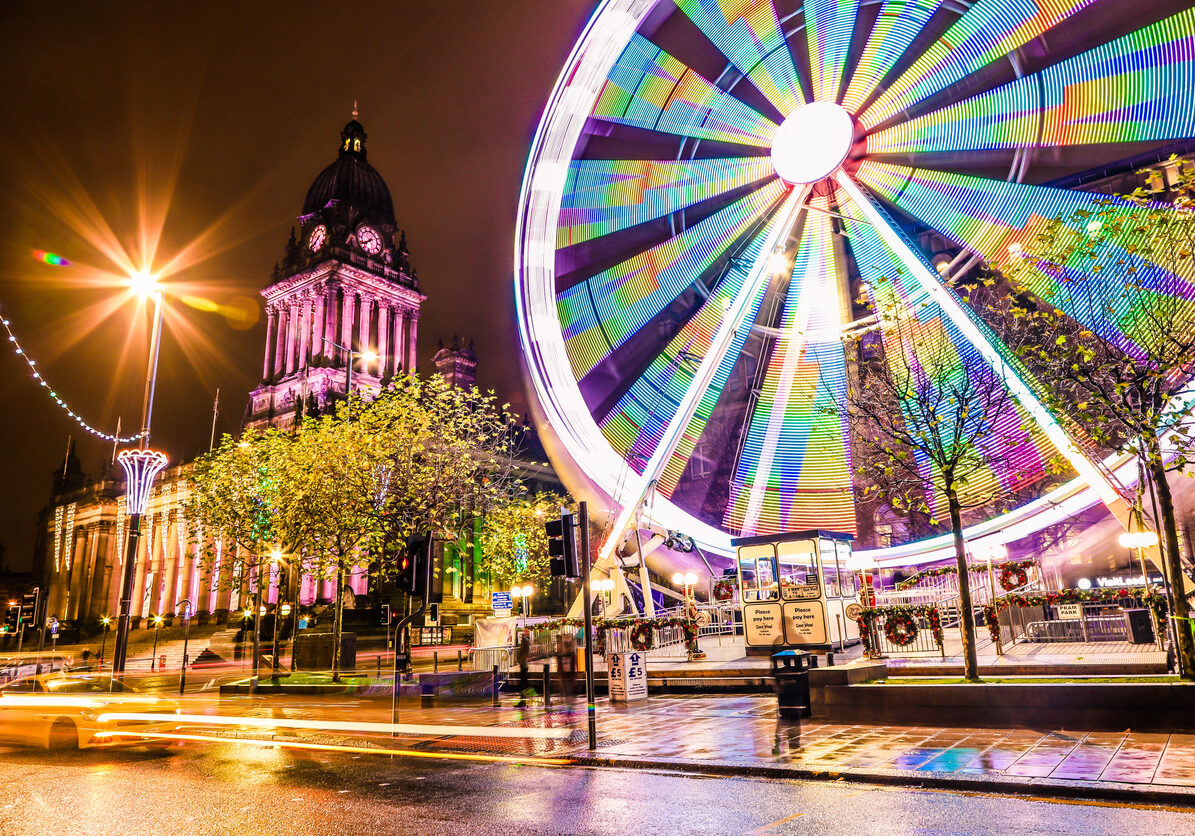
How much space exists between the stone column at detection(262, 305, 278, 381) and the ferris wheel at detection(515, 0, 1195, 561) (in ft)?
224

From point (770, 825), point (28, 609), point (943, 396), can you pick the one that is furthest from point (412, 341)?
point (770, 825)

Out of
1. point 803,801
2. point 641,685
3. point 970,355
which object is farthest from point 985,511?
point 803,801

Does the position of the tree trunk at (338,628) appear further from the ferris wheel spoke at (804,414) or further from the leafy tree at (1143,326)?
the leafy tree at (1143,326)

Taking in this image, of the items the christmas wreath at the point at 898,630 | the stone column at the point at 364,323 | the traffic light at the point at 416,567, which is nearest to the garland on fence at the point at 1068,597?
the christmas wreath at the point at 898,630

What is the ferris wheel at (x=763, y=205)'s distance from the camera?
15.6 m

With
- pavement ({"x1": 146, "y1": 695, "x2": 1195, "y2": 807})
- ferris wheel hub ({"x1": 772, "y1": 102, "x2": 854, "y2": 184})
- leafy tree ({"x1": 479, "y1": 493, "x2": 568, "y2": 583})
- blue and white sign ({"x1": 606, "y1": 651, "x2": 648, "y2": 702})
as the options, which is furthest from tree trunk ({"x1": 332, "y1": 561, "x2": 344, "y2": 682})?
ferris wheel hub ({"x1": 772, "y1": 102, "x2": 854, "y2": 184})

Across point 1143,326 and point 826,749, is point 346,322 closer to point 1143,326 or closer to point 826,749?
point 1143,326

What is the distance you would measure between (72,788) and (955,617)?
1956 cm

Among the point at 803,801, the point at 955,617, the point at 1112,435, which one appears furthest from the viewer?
the point at 955,617

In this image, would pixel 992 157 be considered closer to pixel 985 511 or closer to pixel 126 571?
pixel 985 511

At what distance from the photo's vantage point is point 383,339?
77375mm

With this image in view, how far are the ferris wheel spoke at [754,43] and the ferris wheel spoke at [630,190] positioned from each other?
70.8 inches

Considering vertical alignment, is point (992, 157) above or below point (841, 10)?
below

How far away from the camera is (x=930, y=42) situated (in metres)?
16.4
